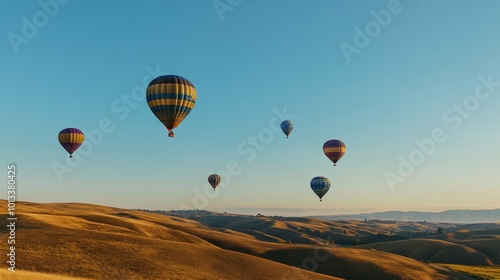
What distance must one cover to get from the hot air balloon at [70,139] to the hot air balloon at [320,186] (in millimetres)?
65414

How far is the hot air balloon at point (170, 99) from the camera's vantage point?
61.5 metres

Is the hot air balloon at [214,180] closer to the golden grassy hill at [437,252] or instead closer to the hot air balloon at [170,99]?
the golden grassy hill at [437,252]

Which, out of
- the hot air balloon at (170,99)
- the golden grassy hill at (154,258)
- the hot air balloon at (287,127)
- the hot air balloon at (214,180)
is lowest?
the golden grassy hill at (154,258)

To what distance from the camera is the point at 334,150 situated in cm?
10262

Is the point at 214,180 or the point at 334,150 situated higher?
the point at 334,150

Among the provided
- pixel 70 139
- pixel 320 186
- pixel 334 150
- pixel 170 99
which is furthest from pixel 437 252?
pixel 70 139

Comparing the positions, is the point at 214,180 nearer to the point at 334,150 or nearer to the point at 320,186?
the point at 320,186

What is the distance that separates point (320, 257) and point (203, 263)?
3278 cm

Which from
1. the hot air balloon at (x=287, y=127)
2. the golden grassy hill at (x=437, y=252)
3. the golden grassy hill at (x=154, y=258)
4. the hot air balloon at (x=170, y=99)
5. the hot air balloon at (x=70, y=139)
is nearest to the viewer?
the golden grassy hill at (x=154, y=258)

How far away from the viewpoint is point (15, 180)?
4225cm

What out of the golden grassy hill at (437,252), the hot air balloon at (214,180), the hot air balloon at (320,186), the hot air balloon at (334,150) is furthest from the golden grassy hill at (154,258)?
the hot air balloon at (214,180)

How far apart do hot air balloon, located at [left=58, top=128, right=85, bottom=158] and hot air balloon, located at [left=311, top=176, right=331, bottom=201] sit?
6541 centimetres

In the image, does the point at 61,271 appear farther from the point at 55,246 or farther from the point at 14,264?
the point at 55,246

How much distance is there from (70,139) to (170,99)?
1688 inches
